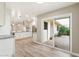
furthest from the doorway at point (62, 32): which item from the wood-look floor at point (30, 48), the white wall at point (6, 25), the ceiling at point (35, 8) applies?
the white wall at point (6, 25)

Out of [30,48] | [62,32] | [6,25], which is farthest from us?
[62,32]

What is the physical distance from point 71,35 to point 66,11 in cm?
73

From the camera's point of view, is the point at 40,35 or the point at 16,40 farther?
the point at 40,35

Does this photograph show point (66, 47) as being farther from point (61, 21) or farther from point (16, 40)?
point (16, 40)

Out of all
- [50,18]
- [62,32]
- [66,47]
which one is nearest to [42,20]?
[50,18]

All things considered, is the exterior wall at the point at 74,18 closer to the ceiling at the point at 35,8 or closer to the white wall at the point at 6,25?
the ceiling at the point at 35,8

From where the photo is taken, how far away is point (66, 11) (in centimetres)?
308

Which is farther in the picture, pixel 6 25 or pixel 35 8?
pixel 35 8

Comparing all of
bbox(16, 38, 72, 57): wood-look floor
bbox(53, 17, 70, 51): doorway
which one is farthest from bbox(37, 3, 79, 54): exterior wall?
bbox(16, 38, 72, 57): wood-look floor

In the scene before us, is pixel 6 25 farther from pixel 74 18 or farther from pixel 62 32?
pixel 74 18

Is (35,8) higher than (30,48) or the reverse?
higher

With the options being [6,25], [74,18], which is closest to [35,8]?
[6,25]

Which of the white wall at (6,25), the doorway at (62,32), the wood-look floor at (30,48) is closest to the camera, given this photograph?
the white wall at (6,25)

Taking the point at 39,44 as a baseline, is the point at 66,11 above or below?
above
